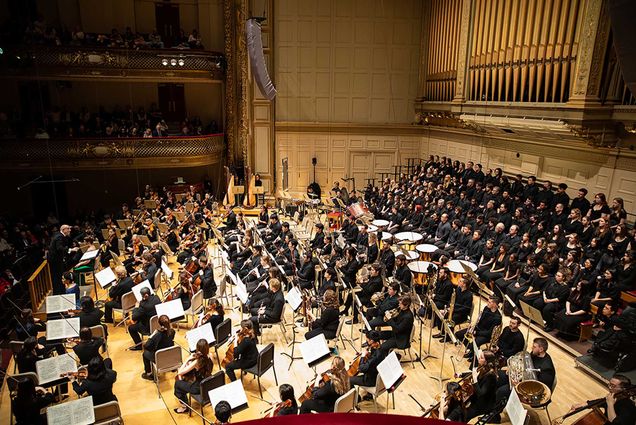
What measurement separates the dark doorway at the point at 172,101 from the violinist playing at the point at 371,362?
52.9 ft

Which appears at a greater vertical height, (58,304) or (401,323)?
(58,304)

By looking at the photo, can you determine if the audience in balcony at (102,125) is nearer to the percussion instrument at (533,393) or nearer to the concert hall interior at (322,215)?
the concert hall interior at (322,215)

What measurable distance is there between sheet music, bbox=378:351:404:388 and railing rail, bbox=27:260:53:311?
25.6 ft

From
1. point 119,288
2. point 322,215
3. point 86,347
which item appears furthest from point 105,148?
point 86,347

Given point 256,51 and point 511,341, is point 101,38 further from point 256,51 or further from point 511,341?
point 511,341

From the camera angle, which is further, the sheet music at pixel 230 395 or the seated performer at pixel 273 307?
the seated performer at pixel 273 307

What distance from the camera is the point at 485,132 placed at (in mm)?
15203

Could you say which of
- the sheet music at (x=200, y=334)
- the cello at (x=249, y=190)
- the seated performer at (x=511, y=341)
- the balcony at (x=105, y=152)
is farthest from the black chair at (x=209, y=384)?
the balcony at (x=105, y=152)

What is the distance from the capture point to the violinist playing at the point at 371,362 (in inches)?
249

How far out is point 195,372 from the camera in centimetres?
635

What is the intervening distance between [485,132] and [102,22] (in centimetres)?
1530

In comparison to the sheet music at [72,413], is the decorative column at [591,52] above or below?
above

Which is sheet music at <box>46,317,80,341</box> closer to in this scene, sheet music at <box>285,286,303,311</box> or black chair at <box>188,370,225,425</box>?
black chair at <box>188,370,225,425</box>

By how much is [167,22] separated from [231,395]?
57.9ft
